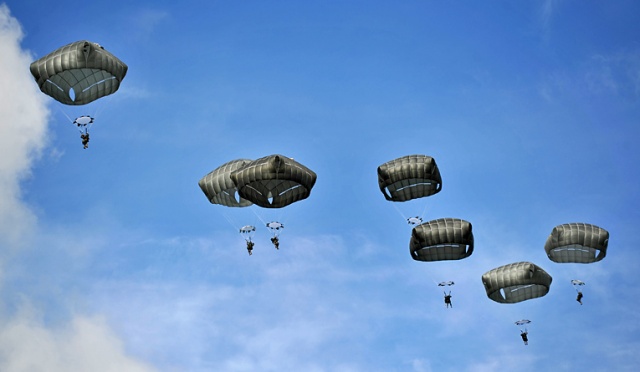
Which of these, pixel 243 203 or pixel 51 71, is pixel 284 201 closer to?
pixel 243 203

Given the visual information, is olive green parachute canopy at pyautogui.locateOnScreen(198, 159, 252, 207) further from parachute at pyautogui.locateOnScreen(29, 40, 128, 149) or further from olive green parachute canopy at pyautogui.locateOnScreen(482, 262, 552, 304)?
olive green parachute canopy at pyautogui.locateOnScreen(482, 262, 552, 304)

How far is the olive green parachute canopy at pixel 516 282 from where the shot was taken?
78625 millimetres

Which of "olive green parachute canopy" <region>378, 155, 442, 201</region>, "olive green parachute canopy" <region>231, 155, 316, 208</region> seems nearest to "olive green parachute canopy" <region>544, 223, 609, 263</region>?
"olive green parachute canopy" <region>378, 155, 442, 201</region>

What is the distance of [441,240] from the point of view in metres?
76.0

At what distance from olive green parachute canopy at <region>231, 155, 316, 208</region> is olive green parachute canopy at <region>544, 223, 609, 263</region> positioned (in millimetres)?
20124

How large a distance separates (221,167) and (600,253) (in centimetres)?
3029

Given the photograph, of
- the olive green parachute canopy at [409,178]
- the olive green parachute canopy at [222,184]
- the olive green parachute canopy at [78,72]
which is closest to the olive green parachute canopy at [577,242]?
the olive green parachute canopy at [409,178]

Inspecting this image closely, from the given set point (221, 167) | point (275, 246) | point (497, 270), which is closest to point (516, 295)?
point (497, 270)

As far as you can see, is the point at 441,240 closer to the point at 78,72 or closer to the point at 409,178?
→ the point at 409,178

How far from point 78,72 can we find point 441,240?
1134 inches

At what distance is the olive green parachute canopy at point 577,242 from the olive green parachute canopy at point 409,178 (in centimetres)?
998

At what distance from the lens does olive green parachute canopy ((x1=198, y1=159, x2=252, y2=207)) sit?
75.4 m

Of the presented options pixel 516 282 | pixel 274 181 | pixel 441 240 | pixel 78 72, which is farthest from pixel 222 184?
pixel 516 282

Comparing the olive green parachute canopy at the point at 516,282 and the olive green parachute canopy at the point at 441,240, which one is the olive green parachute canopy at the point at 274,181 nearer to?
the olive green parachute canopy at the point at 441,240
